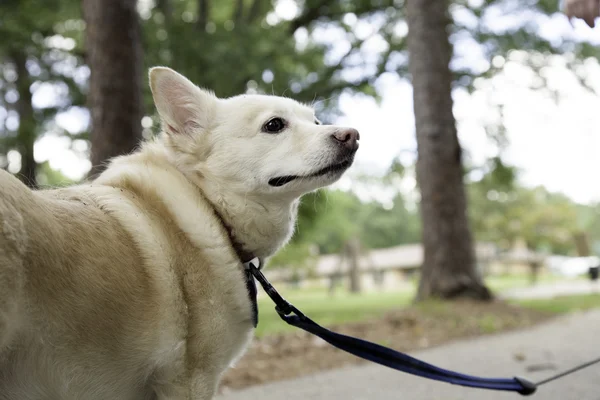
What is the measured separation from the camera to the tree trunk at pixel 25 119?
15594 mm

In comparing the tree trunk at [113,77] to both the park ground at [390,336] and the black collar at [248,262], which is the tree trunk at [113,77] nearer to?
the park ground at [390,336]

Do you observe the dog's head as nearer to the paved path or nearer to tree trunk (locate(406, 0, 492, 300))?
the paved path

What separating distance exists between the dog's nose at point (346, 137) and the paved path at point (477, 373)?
2.48 metres

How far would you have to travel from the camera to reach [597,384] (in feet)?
14.7

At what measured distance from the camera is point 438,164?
9.76m

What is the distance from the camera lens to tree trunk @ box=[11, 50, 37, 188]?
15.6 m

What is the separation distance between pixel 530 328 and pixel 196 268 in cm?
784

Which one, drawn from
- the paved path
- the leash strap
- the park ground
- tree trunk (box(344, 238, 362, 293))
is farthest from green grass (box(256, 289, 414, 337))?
tree trunk (box(344, 238, 362, 293))

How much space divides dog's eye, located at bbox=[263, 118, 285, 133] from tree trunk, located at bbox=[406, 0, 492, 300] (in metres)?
7.13

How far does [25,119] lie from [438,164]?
12.3 m

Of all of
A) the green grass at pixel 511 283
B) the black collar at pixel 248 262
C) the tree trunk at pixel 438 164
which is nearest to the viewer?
the black collar at pixel 248 262

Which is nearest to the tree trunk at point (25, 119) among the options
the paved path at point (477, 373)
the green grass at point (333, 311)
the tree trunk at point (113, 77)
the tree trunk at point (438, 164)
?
the green grass at point (333, 311)

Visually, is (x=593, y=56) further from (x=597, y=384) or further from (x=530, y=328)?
(x=597, y=384)

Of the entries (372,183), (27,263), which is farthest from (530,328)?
(372,183)
